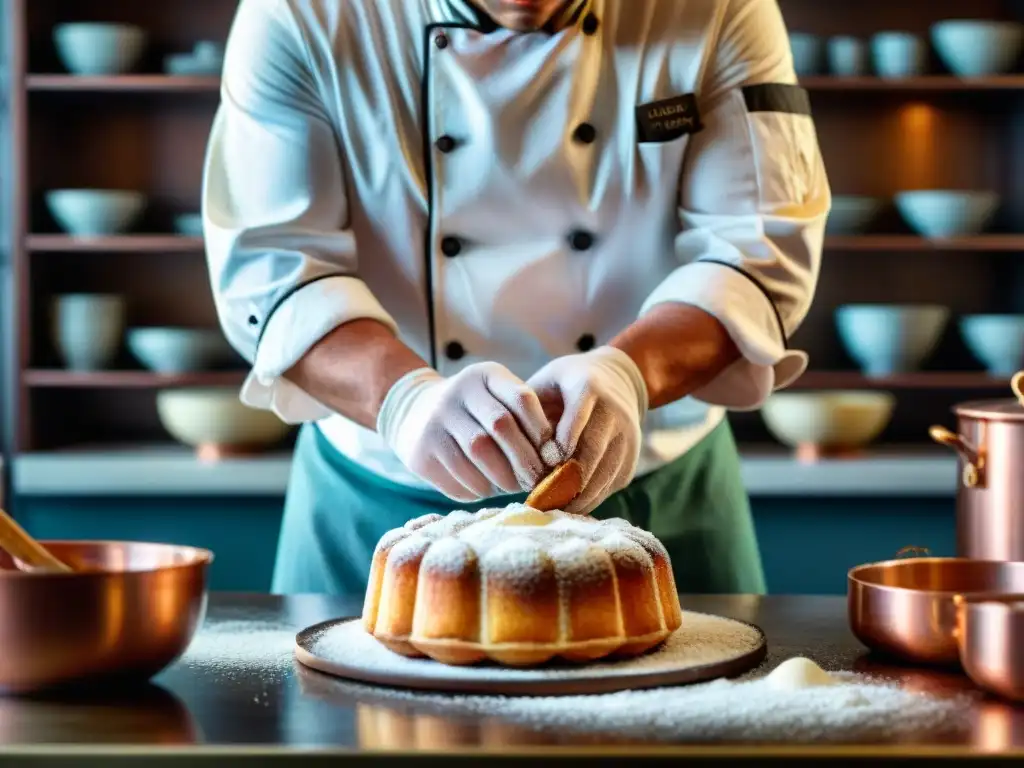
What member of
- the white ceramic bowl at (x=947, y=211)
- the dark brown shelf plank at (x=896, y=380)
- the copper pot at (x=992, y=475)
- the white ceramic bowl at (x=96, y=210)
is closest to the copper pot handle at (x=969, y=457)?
the copper pot at (x=992, y=475)

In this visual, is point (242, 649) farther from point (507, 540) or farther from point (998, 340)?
point (998, 340)

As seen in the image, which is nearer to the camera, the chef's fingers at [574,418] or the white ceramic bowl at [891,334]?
the chef's fingers at [574,418]

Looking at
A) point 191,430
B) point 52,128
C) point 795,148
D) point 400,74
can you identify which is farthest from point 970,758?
point 52,128

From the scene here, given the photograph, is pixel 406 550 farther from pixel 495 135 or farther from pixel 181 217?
pixel 181 217

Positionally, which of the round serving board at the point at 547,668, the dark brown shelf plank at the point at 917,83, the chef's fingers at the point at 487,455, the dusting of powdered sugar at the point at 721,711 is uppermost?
the dark brown shelf plank at the point at 917,83

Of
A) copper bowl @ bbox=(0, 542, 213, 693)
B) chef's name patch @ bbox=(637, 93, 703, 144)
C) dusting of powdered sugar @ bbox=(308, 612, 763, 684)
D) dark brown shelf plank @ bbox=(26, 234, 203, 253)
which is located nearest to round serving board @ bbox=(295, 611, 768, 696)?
dusting of powdered sugar @ bbox=(308, 612, 763, 684)

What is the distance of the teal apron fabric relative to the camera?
185 centimetres

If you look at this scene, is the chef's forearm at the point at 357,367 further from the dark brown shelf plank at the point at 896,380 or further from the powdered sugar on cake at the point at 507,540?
the dark brown shelf plank at the point at 896,380

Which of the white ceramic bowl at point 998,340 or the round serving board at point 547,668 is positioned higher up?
the white ceramic bowl at point 998,340

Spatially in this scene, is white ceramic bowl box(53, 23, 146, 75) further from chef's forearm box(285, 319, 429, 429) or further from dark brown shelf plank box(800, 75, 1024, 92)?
chef's forearm box(285, 319, 429, 429)

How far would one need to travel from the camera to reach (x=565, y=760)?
36.4 inches

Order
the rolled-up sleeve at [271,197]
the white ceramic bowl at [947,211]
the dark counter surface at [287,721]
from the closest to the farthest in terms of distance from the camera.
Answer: the dark counter surface at [287,721]
the rolled-up sleeve at [271,197]
the white ceramic bowl at [947,211]

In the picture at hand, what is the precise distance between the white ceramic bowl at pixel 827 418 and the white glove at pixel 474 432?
7.30 feet

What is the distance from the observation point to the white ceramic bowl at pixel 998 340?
3.72 m
